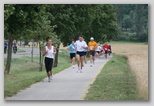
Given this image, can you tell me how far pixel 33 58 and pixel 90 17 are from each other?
6.80 feet

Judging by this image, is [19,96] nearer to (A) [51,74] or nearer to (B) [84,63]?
(A) [51,74]

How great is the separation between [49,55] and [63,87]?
123 centimetres

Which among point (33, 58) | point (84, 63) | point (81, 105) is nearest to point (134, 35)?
point (81, 105)

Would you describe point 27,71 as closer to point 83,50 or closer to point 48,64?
point 48,64

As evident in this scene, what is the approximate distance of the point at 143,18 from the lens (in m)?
12.2

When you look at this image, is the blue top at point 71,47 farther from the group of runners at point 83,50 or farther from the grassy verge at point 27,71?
the grassy verge at point 27,71

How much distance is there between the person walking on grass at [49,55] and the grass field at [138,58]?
1.45 metres

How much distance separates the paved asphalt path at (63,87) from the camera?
466 inches

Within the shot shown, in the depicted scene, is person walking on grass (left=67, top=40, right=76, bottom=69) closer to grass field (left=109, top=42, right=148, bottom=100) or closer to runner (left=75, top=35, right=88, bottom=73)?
runner (left=75, top=35, right=88, bottom=73)

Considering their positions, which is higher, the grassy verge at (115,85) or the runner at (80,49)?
the runner at (80,49)

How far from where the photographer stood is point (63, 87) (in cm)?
1271

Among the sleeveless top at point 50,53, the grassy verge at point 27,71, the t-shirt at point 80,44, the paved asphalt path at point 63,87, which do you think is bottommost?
the paved asphalt path at point 63,87

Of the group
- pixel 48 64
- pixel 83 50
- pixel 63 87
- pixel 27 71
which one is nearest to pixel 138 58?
pixel 63 87

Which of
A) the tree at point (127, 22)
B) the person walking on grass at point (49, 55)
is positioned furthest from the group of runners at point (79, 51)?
the tree at point (127, 22)
